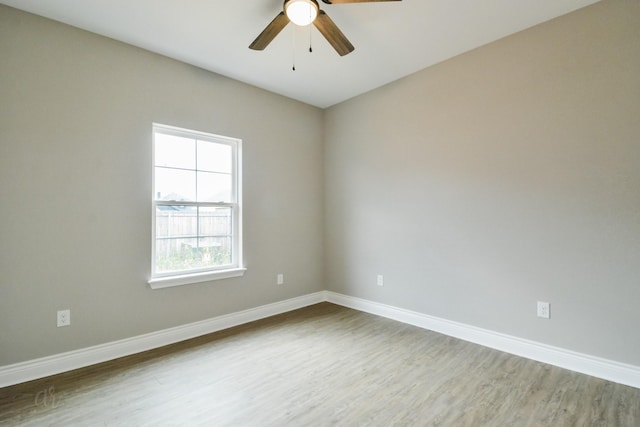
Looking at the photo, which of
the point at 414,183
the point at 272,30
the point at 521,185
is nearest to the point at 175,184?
the point at 272,30

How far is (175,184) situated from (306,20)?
1951 millimetres

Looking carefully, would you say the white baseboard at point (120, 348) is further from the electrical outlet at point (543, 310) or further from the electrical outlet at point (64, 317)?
the electrical outlet at point (543, 310)

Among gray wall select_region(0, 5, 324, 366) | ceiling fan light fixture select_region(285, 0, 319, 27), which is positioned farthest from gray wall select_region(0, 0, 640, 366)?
ceiling fan light fixture select_region(285, 0, 319, 27)

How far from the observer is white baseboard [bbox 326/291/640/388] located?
7.06ft

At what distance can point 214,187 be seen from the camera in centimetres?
329

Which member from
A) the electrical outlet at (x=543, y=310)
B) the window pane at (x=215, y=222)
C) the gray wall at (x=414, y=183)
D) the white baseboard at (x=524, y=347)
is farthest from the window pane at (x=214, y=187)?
the electrical outlet at (x=543, y=310)

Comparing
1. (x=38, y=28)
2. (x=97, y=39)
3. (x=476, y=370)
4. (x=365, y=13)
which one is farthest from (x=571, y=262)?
(x=38, y=28)

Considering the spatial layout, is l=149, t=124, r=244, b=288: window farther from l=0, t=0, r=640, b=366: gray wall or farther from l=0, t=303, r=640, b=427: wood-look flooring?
l=0, t=303, r=640, b=427: wood-look flooring

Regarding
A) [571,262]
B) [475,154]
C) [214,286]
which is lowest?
[214,286]

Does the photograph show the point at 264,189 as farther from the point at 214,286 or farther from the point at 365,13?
the point at 365,13

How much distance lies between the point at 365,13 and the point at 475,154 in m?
1.59

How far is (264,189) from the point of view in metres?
3.66

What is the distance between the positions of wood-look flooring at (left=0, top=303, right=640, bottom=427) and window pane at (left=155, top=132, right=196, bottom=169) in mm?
1753

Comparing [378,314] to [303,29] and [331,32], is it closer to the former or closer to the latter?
[331,32]
